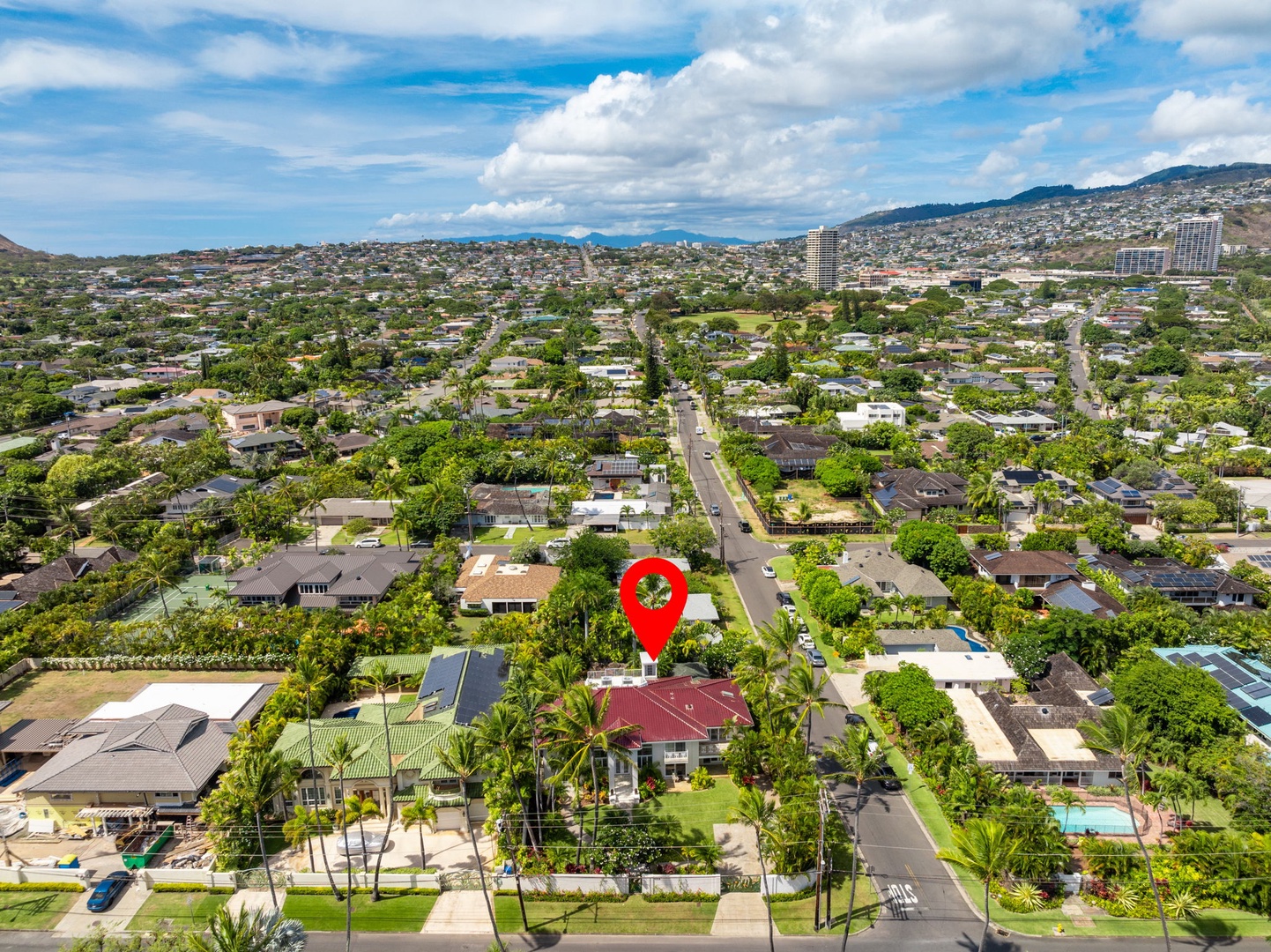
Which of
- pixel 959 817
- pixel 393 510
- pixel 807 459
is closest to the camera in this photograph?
pixel 959 817

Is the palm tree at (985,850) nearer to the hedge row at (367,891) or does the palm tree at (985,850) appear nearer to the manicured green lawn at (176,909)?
the hedge row at (367,891)

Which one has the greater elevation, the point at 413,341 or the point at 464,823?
the point at 413,341

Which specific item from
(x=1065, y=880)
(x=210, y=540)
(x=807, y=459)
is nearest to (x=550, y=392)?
(x=807, y=459)

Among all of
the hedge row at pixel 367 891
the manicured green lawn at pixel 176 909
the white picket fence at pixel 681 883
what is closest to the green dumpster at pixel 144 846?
the manicured green lawn at pixel 176 909

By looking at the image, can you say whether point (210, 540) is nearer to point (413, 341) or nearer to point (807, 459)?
point (807, 459)

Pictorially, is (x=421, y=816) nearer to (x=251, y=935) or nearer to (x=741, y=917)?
(x=251, y=935)

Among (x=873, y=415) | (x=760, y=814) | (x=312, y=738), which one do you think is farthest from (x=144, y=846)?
(x=873, y=415)
